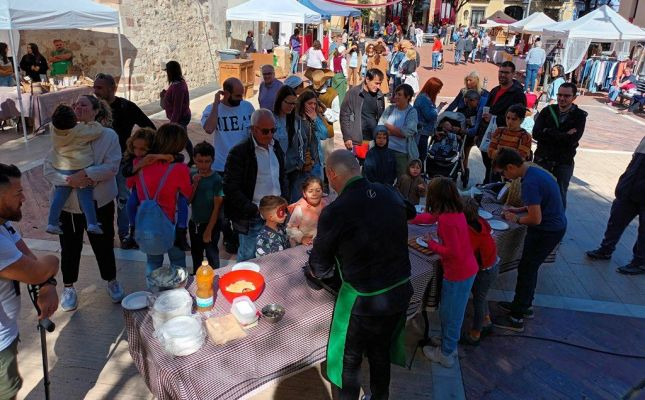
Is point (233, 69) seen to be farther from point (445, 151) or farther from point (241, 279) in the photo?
point (241, 279)

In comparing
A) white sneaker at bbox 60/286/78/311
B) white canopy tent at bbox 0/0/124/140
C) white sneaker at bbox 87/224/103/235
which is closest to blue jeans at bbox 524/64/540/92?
white canopy tent at bbox 0/0/124/140

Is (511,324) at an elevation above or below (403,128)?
below

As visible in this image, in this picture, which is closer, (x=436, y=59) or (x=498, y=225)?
(x=498, y=225)

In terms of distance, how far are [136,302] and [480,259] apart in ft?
8.32

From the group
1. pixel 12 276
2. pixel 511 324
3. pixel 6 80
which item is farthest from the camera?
pixel 6 80

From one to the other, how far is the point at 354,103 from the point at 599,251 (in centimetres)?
361

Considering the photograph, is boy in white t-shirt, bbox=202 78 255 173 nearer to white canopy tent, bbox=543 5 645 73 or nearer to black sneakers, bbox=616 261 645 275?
black sneakers, bbox=616 261 645 275

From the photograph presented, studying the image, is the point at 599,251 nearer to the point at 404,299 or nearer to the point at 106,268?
the point at 404,299

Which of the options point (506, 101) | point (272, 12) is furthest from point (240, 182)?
point (272, 12)

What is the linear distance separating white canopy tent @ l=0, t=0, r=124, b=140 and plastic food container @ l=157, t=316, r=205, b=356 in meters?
8.26

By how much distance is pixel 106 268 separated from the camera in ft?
14.1

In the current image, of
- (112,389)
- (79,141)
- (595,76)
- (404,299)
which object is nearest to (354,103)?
(79,141)

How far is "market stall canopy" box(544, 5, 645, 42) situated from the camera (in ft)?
52.9

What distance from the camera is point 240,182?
3980mm
